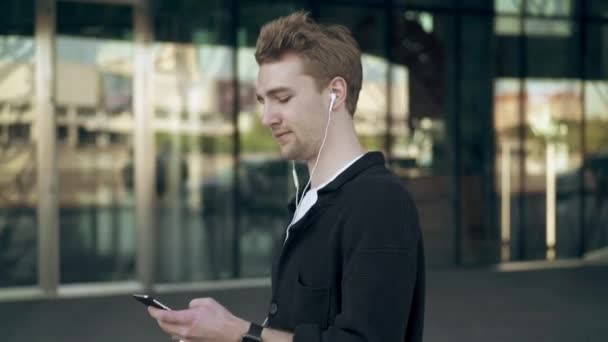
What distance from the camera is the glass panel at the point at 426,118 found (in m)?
10.7

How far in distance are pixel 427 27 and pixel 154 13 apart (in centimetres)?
391

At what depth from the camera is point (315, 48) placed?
5.37 ft

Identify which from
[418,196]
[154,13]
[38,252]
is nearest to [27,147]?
[38,252]

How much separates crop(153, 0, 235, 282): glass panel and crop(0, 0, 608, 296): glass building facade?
0.02 m

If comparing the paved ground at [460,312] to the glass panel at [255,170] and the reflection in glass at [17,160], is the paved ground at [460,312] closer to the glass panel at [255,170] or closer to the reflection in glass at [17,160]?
the reflection in glass at [17,160]

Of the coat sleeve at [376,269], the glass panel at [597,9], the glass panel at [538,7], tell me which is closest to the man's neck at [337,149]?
the coat sleeve at [376,269]

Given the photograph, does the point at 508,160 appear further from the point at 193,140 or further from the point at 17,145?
the point at 17,145

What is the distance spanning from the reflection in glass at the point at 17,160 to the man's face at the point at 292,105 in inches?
314

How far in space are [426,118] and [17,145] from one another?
5.54 m

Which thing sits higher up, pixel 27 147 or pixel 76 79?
pixel 76 79

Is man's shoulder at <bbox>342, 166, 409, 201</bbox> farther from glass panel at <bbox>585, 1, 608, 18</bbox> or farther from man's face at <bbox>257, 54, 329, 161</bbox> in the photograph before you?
glass panel at <bbox>585, 1, 608, 18</bbox>

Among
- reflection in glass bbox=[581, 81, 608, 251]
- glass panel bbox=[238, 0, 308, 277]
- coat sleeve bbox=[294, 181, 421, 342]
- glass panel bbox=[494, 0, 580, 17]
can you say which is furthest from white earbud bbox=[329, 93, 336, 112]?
reflection in glass bbox=[581, 81, 608, 251]

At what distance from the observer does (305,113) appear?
5.42 feet

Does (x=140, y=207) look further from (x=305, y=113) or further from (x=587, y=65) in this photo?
(x=305, y=113)
